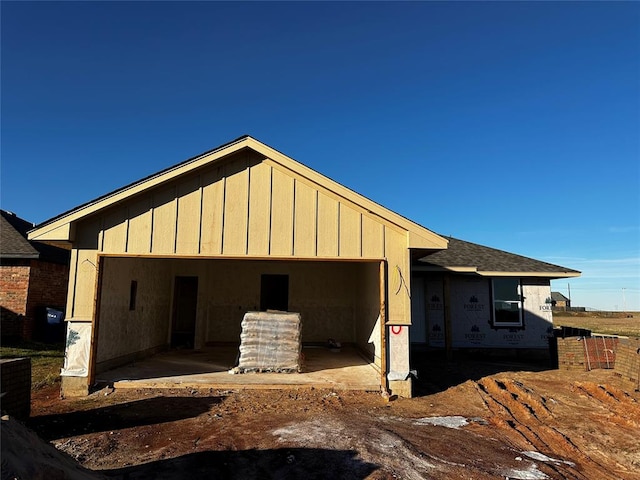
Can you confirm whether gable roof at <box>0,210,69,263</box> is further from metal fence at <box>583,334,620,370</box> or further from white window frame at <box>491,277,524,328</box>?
metal fence at <box>583,334,620,370</box>

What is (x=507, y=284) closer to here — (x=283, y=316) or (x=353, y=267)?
(x=353, y=267)

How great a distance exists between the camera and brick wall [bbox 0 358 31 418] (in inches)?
240

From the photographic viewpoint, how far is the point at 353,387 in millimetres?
9078

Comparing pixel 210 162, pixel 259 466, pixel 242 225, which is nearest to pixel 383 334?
pixel 242 225

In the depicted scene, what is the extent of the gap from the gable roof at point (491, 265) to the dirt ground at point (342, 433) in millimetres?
5126

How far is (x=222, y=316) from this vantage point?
16.1 m

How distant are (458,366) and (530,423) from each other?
5704 millimetres

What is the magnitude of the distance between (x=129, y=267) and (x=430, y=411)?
310 inches

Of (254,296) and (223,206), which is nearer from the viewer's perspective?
(223,206)

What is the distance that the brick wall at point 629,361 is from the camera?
1000cm

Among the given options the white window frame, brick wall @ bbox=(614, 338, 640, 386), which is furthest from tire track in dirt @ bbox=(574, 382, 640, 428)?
the white window frame

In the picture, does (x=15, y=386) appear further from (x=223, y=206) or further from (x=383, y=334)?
(x=383, y=334)

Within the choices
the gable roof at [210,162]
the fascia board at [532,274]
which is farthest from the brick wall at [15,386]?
the fascia board at [532,274]

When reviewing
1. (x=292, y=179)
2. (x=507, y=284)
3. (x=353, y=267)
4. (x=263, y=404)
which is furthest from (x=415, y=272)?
(x=263, y=404)
